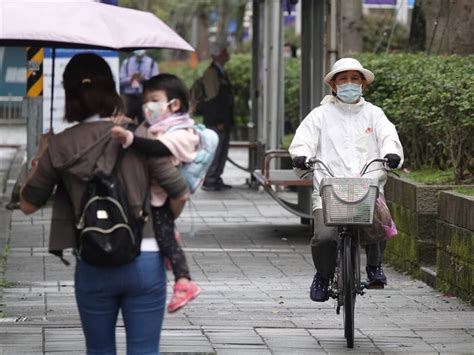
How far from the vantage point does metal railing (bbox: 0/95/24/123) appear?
22453 millimetres

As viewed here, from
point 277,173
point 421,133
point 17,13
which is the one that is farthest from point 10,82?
point 17,13

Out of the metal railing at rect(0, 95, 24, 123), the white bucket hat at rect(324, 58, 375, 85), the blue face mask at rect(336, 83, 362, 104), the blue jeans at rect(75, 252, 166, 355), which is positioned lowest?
the blue jeans at rect(75, 252, 166, 355)

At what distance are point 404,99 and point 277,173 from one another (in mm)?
2722

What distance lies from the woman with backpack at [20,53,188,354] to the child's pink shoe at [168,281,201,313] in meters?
0.11

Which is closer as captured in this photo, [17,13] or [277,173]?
[17,13]

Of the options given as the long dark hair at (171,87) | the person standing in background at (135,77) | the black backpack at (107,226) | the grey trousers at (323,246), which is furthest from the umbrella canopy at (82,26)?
the person standing in background at (135,77)

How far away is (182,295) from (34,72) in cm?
1122

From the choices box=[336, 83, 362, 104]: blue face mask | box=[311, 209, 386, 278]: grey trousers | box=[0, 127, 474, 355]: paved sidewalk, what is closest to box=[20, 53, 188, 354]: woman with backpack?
box=[0, 127, 474, 355]: paved sidewalk

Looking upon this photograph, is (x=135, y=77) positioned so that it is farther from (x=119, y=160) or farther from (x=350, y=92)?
(x=119, y=160)

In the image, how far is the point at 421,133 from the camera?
501 inches

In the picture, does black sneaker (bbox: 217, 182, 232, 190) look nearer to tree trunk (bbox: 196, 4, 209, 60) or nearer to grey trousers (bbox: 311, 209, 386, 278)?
grey trousers (bbox: 311, 209, 386, 278)

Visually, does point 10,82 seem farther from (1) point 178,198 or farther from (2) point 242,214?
(1) point 178,198

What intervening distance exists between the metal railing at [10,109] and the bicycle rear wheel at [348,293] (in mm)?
13704

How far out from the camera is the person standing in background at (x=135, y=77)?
21344 millimetres
